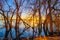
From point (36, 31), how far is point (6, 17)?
2.32 m

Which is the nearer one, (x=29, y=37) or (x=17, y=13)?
(x=29, y=37)

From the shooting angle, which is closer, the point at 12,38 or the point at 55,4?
the point at 12,38


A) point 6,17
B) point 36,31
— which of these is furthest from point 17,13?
point 36,31

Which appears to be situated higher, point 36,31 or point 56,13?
point 56,13

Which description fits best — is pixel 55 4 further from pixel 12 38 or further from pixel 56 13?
pixel 12 38

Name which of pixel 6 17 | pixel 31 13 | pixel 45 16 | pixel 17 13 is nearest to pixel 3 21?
pixel 6 17

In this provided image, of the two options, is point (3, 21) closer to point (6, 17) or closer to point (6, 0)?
point (6, 17)

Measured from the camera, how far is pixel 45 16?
1313 cm

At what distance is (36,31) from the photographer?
12836 millimetres

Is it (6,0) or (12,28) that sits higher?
(6,0)

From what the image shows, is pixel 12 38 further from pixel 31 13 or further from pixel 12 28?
pixel 31 13

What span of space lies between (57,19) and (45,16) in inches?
34.6

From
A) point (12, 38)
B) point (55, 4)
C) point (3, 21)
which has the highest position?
point (55, 4)

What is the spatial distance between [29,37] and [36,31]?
3.10 ft
